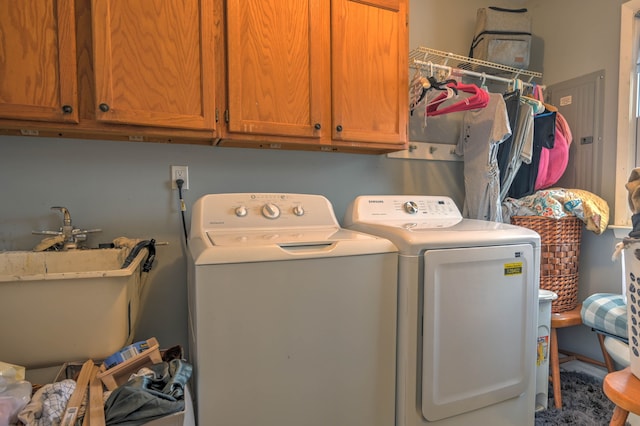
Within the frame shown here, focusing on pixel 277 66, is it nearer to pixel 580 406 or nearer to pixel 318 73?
pixel 318 73

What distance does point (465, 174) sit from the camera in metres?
2.24

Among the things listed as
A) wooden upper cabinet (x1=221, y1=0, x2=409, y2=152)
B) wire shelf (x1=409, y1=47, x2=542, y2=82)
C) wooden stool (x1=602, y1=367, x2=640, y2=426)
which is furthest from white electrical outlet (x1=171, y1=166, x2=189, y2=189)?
wooden stool (x1=602, y1=367, x2=640, y2=426)

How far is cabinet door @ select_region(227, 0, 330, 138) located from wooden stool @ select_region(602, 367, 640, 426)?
4.31 ft

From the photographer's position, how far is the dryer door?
4.16 ft

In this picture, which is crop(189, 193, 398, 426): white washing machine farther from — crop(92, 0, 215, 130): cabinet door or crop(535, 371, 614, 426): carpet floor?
crop(535, 371, 614, 426): carpet floor

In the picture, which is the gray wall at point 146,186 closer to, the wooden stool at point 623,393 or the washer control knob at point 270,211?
the washer control knob at point 270,211

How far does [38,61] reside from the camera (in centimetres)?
121

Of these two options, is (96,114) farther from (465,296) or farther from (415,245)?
(465,296)

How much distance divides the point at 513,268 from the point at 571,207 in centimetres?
90

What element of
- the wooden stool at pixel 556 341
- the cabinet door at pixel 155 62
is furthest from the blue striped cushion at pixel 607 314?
the cabinet door at pixel 155 62

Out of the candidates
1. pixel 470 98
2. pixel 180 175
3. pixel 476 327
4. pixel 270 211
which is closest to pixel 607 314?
pixel 476 327

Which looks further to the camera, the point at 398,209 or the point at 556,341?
the point at 556,341

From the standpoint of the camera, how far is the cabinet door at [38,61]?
117cm

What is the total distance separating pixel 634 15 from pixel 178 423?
2995 millimetres
